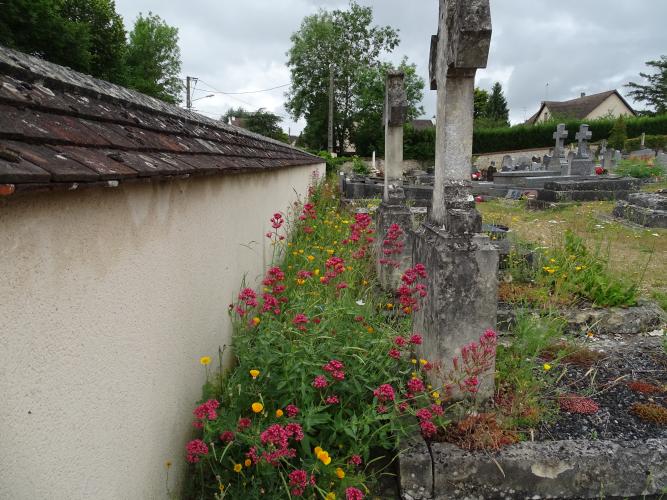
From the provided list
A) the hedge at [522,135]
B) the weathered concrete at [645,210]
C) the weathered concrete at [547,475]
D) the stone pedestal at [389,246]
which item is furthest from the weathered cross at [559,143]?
the weathered concrete at [547,475]

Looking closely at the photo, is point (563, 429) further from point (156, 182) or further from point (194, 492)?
point (156, 182)

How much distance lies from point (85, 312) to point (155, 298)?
1.79ft

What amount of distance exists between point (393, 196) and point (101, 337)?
5096mm

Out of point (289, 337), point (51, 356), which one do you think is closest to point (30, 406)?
point (51, 356)

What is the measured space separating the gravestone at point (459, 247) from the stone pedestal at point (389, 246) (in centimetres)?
168

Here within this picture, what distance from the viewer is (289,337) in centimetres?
272

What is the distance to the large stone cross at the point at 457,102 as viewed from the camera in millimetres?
2959

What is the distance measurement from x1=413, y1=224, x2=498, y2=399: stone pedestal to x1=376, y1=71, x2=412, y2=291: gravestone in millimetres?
2236

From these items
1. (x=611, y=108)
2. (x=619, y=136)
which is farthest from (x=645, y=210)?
(x=611, y=108)

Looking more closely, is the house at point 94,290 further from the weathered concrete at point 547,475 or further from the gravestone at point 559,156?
the gravestone at point 559,156

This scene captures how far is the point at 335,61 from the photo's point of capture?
136ft

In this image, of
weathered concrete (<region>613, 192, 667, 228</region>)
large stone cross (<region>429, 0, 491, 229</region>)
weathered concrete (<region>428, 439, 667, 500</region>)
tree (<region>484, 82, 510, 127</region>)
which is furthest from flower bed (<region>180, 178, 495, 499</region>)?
tree (<region>484, 82, 510, 127</region>)

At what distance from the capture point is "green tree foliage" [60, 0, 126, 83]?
24469 mm

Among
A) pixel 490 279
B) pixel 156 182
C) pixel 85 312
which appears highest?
pixel 156 182
